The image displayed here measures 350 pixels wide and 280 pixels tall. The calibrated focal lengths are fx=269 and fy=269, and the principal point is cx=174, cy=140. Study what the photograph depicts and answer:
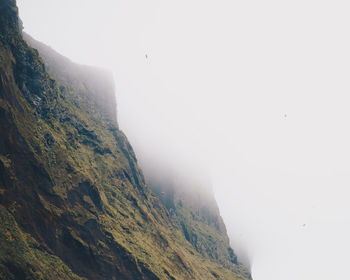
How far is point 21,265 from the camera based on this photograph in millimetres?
50906

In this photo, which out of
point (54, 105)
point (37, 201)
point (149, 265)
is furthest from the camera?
point (54, 105)

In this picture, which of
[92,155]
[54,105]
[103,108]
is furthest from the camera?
[103,108]

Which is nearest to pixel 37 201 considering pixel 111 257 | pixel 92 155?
pixel 111 257

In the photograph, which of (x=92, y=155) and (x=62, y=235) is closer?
(x=62, y=235)

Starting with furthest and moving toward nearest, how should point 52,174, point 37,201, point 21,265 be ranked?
point 52,174, point 37,201, point 21,265

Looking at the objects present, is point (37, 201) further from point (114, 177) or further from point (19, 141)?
point (114, 177)

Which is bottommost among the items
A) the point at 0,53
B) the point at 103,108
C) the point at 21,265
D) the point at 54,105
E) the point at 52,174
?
the point at 21,265

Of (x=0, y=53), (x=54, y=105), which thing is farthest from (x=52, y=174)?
(x=54, y=105)

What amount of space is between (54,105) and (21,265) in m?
64.7

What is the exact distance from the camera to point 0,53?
67438 millimetres

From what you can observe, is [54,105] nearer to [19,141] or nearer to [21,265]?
[19,141]

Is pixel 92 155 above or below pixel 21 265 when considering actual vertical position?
above

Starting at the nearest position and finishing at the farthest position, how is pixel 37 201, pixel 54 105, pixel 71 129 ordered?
1. pixel 37 201
2. pixel 54 105
3. pixel 71 129

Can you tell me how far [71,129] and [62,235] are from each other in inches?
2191
